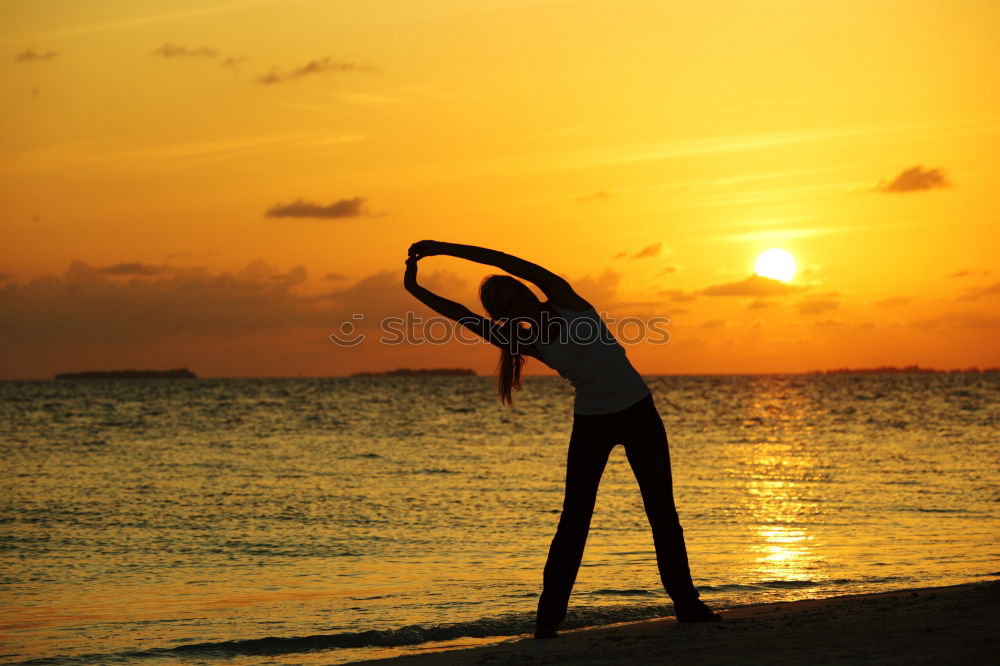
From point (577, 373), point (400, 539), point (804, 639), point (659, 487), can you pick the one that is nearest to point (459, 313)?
point (577, 373)

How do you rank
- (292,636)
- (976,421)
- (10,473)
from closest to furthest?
(292,636) → (10,473) → (976,421)

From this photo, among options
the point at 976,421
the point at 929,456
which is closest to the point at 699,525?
the point at 929,456

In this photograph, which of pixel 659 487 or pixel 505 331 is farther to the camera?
pixel 659 487

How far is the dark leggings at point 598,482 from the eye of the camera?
6012 mm

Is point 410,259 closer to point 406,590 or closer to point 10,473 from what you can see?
point 406,590

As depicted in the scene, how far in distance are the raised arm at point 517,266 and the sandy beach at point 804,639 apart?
2004 mm

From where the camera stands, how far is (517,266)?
564 cm

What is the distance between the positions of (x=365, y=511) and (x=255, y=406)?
4849cm

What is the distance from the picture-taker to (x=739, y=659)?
5.34m

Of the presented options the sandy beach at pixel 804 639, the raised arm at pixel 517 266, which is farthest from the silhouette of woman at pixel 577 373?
the sandy beach at pixel 804 639

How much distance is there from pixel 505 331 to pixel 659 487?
1.36 metres

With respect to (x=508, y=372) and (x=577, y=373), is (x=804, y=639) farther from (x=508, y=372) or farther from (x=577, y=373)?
(x=508, y=372)

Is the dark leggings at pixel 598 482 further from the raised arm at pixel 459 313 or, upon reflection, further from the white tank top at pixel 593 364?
the raised arm at pixel 459 313

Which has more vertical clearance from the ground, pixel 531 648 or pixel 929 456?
pixel 929 456
